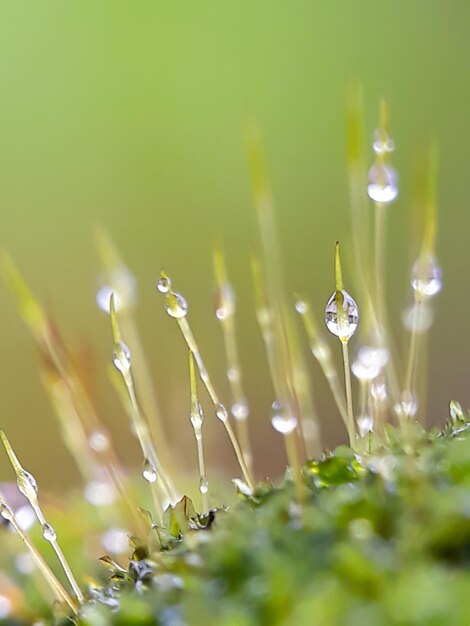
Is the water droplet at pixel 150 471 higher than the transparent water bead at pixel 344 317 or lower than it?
lower

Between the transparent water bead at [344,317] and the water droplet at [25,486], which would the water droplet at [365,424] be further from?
the water droplet at [25,486]

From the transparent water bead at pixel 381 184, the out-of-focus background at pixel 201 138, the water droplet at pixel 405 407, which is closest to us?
the water droplet at pixel 405 407

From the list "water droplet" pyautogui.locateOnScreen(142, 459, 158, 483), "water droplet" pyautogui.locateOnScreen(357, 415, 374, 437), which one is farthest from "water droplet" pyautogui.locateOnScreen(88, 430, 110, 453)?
"water droplet" pyautogui.locateOnScreen(357, 415, 374, 437)

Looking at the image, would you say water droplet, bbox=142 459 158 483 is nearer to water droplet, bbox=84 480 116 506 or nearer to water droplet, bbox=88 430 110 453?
water droplet, bbox=88 430 110 453

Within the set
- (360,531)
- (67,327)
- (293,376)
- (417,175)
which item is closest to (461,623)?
(360,531)

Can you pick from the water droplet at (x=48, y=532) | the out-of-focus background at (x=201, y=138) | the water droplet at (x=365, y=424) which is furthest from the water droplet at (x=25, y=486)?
the out-of-focus background at (x=201, y=138)

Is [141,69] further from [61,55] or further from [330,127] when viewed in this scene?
[330,127]

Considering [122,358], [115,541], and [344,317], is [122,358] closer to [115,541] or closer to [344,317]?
[344,317]
